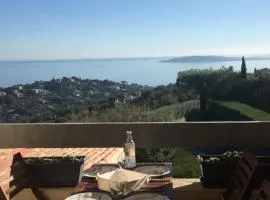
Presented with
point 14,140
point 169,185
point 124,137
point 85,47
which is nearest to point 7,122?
point 14,140

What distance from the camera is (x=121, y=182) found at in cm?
239

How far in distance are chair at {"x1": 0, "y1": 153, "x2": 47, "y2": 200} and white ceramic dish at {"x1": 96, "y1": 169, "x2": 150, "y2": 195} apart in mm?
819

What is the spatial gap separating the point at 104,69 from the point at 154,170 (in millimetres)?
3724

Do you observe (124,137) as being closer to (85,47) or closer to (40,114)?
(40,114)

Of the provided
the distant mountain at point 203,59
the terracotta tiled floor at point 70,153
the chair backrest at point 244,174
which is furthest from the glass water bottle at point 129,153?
the distant mountain at point 203,59

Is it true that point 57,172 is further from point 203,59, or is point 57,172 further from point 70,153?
point 203,59

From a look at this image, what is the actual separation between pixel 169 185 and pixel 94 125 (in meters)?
1.43

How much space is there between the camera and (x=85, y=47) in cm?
766

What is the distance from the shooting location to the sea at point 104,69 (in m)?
5.54

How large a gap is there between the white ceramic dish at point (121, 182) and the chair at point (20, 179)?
32.2 inches

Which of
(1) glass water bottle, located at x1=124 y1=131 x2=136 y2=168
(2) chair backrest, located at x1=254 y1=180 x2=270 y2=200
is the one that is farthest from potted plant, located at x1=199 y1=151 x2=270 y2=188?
(2) chair backrest, located at x1=254 y1=180 x2=270 y2=200

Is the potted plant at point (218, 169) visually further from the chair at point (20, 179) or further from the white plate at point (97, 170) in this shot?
the chair at point (20, 179)

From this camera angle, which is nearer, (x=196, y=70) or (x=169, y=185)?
(x=169, y=185)

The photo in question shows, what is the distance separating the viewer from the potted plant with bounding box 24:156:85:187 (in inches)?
135
